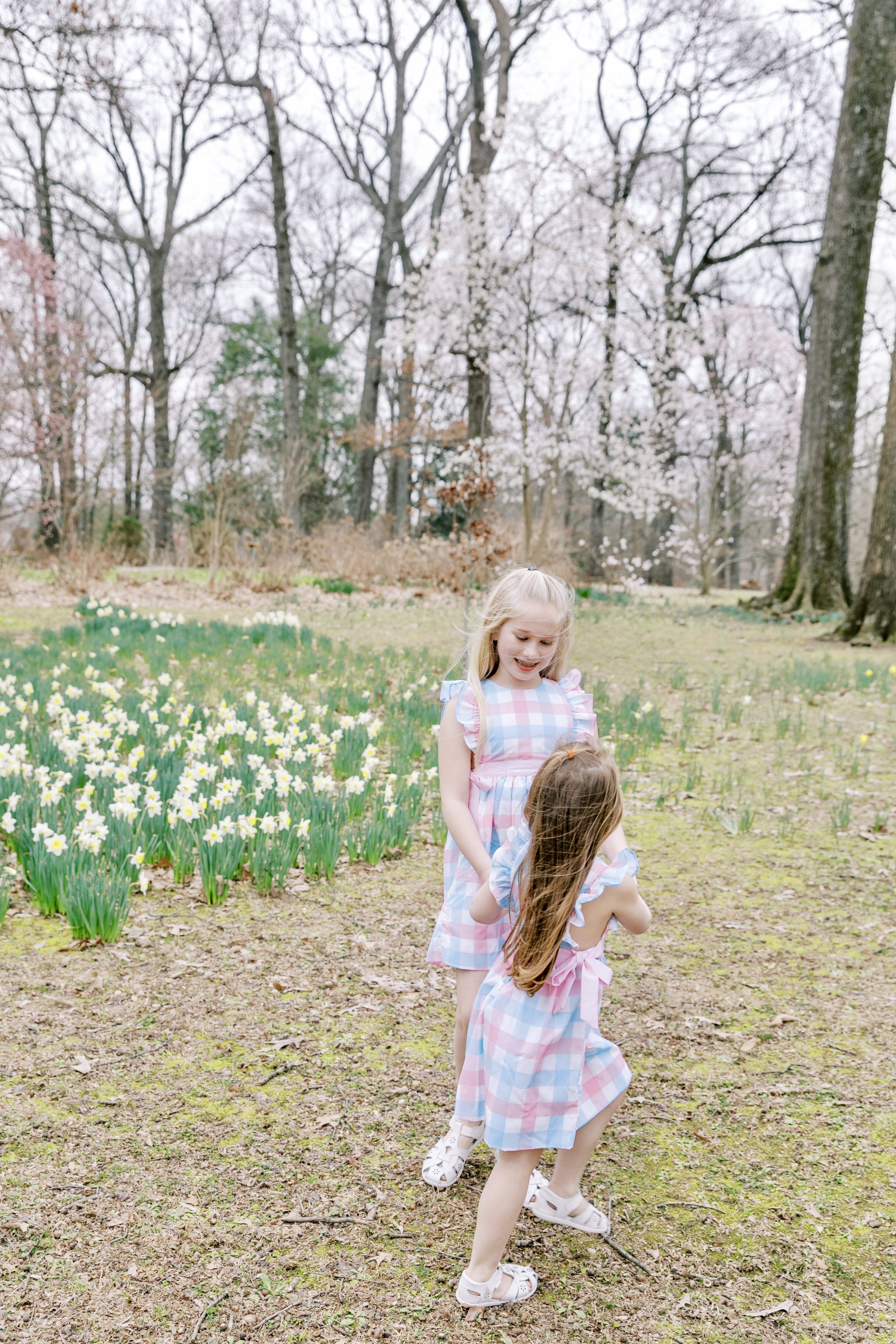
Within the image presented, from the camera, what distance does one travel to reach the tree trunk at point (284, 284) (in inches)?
746

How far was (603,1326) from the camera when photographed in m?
1.72

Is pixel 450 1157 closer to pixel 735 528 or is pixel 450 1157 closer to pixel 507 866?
pixel 507 866

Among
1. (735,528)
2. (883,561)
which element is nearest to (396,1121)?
(883,561)

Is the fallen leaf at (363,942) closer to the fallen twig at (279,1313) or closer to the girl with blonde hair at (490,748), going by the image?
the girl with blonde hair at (490,748)

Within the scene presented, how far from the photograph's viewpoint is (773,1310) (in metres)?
1.76

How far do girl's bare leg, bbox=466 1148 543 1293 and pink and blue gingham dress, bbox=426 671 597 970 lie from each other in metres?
0.43

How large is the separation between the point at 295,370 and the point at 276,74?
624 cm

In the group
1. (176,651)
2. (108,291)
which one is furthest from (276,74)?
(176,651)

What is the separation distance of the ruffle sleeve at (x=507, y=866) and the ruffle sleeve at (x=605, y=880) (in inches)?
5.1

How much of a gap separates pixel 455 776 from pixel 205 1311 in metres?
1.11

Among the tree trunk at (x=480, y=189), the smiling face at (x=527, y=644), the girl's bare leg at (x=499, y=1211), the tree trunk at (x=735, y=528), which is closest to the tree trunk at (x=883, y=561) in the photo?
the tree trunk at (x=480, y=189)

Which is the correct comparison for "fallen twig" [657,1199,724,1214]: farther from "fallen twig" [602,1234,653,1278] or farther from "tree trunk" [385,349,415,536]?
"tree trunk" [385,349,415,536]

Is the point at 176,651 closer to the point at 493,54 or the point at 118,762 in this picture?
the point at 118,762

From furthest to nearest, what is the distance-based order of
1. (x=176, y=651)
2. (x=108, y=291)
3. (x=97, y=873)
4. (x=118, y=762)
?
(x=108, y=291) < (x=176, y=651) < (x=118, y=762) < (x=97, y=873)
